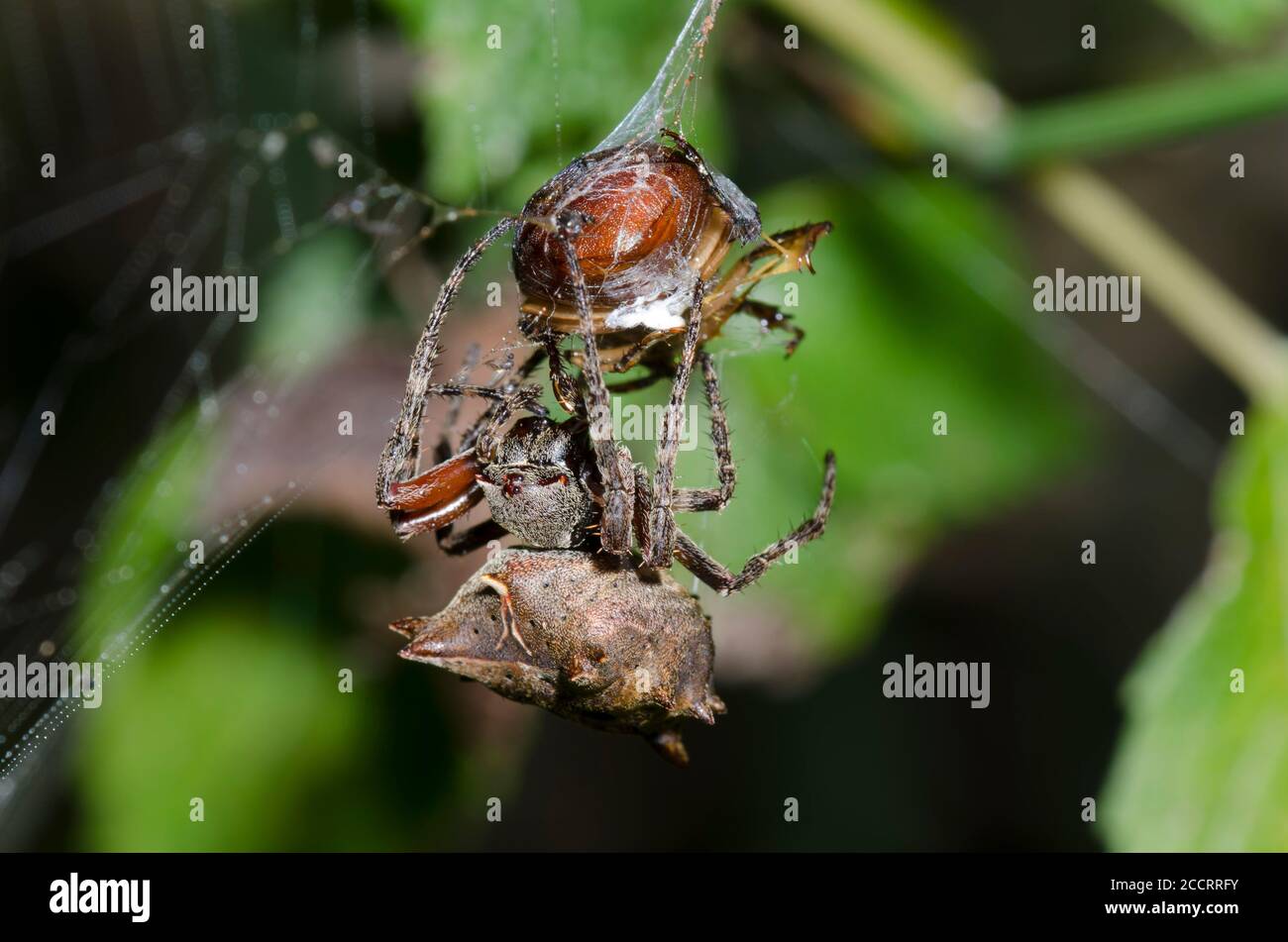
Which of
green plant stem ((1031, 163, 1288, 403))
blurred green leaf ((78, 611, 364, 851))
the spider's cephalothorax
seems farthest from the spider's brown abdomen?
blurred green leaf ((78, 611, 364, 851))

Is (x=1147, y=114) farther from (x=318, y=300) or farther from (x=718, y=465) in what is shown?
(x=318, y=300)

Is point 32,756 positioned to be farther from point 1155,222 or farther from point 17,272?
point 1155,222

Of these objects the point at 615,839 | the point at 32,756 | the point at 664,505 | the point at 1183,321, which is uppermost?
the point at 1183,321

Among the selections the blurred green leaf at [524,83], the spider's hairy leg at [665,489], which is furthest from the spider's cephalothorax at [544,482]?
the blurred green leaf at [524,83]

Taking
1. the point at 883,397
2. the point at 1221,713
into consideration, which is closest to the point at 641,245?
the point at 883,397

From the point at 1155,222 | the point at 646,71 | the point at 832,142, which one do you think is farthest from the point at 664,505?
the point at 1155,222

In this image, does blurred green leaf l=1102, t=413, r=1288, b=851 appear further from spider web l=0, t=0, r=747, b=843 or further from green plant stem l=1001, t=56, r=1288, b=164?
spider web l=0, t=0, r=747, b=843
